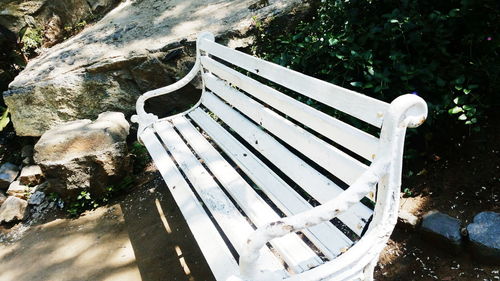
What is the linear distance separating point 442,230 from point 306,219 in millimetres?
1515

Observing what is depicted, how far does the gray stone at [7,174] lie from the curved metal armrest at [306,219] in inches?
167

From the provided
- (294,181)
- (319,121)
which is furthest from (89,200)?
(319,121)

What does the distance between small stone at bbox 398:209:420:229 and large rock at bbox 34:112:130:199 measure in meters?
2.65

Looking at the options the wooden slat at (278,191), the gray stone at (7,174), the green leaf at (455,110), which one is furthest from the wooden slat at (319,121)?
the gray stone at (7,174)

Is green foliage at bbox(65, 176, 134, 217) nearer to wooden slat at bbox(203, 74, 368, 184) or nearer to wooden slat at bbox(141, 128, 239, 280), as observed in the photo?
wooden slat at bbox(141, 128, 239, 280)

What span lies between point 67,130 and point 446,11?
3650 millimetres

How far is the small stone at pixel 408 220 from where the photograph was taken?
97.0 inches

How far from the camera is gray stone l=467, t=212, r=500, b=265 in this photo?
2117mm

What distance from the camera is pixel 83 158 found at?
138 inches

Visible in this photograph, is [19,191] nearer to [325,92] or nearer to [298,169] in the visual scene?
[298,169]

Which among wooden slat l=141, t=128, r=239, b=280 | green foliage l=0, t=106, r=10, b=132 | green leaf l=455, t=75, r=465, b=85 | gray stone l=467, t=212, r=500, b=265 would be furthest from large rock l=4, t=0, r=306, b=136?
gray stone l=467, t=212, r=500, b=265

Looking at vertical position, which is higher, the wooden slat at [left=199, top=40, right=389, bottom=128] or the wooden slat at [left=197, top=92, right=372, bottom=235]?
the wooden slat at [left=199, top=40, right=389, bottom=128]

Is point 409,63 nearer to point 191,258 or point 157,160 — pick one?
point 157,160

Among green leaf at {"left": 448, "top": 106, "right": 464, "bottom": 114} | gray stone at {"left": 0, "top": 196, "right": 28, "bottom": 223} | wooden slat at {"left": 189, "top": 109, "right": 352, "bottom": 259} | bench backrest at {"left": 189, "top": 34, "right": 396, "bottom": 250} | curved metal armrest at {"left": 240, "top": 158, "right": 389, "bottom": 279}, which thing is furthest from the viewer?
gray stone at {"left": 0, "top": 196, "right": 28, "bottom": 223}
